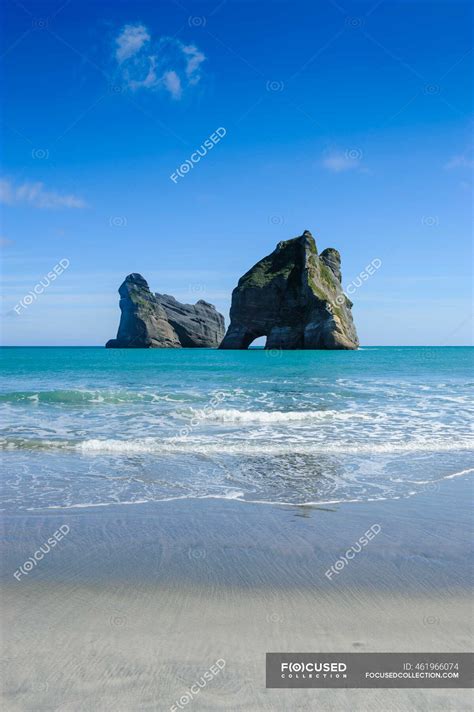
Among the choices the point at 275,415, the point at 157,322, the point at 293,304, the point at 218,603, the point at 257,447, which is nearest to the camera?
the point at 218,603

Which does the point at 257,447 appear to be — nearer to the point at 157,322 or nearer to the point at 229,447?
the point at 229,447

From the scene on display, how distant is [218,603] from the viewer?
451 cm

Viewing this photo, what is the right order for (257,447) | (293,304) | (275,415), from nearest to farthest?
1. (257,447)
2. (275,415)
3. (293,304)

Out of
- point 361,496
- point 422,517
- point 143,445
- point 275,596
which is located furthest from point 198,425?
point 275,596

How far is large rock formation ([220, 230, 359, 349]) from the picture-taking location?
94750 millimetres

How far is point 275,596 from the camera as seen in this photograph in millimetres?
4668

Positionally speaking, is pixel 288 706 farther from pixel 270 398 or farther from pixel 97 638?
pixel 270 398

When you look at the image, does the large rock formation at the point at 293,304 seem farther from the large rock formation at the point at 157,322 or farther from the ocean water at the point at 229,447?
the ocean water at the point at 229,447

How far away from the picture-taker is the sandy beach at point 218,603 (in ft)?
10.7

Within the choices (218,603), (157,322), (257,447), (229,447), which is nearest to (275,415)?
(257,447)

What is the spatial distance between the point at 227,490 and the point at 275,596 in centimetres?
408

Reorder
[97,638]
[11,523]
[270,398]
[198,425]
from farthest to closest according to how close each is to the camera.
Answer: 1. [270,398]
2. [198,425]
3. [11,523]
4. [97,638]

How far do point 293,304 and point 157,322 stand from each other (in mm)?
58301

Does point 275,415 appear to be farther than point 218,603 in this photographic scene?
Yes
